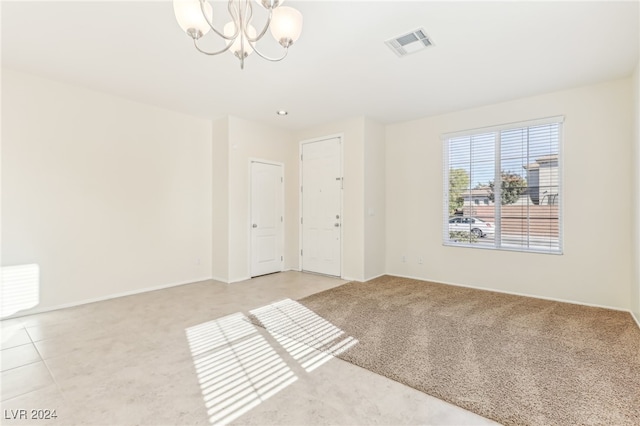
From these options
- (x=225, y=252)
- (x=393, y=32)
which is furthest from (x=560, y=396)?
(x=225, y=252)

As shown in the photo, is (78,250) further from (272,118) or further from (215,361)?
(272,118)

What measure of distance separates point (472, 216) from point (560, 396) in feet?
10.3

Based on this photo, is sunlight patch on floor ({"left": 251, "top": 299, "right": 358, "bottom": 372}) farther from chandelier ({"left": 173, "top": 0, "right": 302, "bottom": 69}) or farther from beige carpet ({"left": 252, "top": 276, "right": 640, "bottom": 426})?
chandelier ({"left": 173, "top": 0, "right": 302, "bottom": 69})

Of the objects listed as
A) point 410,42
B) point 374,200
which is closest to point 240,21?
point 410,42

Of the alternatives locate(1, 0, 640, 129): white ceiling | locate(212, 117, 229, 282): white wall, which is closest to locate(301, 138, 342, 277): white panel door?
locate(1, 0, 640, 129): white ceiling

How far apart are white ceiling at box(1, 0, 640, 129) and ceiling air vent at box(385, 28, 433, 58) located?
0.07m

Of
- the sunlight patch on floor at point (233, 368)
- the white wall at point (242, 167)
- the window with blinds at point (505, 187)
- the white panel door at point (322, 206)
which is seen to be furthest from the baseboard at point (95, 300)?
the window with blinds at point (505, 187)

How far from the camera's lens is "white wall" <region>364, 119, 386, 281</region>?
205 inches

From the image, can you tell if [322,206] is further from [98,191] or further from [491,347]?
[491,347]

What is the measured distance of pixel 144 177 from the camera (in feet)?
15.0

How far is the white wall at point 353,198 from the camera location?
5164mm

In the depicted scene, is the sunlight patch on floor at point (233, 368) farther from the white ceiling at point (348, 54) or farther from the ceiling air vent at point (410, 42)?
the ceiling air vent at point (410, 42)

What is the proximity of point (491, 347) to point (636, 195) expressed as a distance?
250cm

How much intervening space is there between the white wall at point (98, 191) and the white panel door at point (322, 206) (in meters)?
1.83
